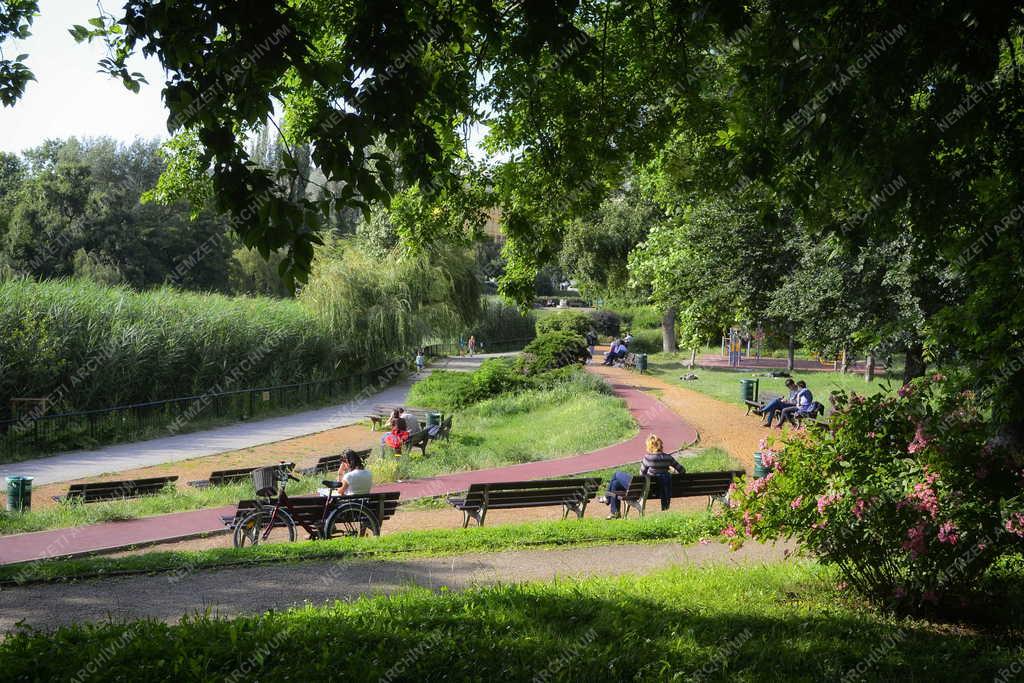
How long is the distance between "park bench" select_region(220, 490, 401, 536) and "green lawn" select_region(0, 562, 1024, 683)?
511 cm

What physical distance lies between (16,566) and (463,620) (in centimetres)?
646

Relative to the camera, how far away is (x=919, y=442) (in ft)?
21.5

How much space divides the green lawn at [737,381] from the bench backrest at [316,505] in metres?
19.6

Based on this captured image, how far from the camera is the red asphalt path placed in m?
11.7

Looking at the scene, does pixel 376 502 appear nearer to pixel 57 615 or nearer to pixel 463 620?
pixel 57 615

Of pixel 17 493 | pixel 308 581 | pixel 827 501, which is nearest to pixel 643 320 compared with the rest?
pixel 17 493

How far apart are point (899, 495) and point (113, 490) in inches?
522

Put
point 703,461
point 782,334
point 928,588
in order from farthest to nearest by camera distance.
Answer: point 782,334 < point 703,461 < point 928,588

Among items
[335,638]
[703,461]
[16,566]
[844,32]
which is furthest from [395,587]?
[703,461]

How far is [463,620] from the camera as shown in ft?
17.6

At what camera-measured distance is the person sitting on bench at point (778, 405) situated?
23.5 m

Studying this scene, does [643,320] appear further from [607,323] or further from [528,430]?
[528,430]

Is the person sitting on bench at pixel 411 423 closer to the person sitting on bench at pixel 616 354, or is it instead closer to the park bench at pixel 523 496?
the park bench at pixel 523 496

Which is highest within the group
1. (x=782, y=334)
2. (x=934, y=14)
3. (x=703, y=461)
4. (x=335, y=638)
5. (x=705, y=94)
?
(x=705, y=94)
